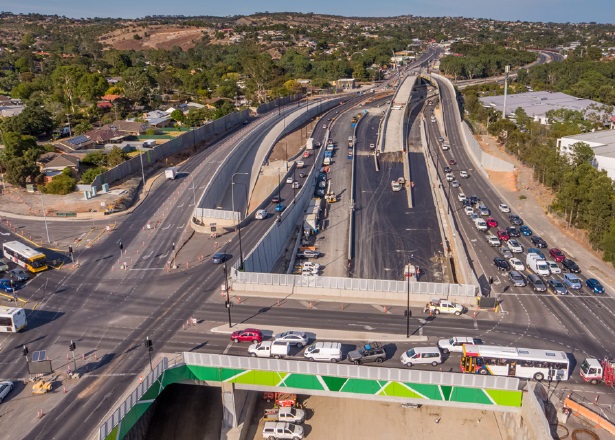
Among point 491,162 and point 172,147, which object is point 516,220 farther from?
point 172,147

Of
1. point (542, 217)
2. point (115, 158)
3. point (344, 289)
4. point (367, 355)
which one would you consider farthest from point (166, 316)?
point (115, 158)

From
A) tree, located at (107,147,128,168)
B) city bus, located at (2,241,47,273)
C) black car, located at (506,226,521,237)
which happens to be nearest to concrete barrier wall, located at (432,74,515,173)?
black car, located at (506,226,521,237)

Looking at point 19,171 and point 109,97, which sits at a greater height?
point 109,97

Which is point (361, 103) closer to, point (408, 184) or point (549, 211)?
point (408, 184)

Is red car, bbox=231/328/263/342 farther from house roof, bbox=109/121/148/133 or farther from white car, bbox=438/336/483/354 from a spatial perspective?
house roof, bbox=109/121/148/133

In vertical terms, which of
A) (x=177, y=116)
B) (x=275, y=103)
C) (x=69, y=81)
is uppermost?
(x=69, y=81)

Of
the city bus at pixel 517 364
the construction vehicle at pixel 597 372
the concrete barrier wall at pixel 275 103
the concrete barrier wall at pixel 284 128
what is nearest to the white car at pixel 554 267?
the construction vehicle at pixel 597 372
